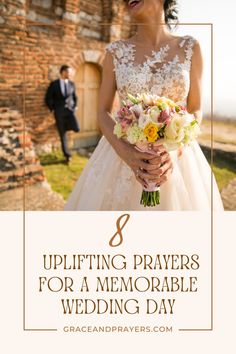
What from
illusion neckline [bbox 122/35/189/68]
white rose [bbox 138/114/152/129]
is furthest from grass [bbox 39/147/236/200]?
white rose [bbox 138/114/152/129]

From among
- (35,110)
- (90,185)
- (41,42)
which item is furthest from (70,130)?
(90,185)

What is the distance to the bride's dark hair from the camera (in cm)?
192

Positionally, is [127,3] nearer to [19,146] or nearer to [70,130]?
[19,146]

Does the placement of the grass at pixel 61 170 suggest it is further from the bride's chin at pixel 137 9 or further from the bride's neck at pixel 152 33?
the bride's chin at pixel 137 9

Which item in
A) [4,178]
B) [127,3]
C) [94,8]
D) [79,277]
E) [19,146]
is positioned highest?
[94,8]

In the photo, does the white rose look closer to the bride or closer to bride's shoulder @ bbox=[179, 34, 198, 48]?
the bride

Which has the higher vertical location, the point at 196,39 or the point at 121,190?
the point at 196,39

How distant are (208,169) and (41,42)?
191 inches

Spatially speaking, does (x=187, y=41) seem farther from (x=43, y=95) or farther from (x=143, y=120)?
(x=43, y=95)

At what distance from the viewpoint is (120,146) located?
1760 millimetres

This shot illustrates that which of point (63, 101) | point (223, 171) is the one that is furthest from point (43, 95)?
point (223, 171)

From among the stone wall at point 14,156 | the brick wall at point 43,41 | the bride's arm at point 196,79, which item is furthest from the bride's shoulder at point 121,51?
the brick wall at point 43,41

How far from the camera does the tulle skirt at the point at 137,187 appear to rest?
6.50 ft

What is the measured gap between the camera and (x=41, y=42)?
6062mm
